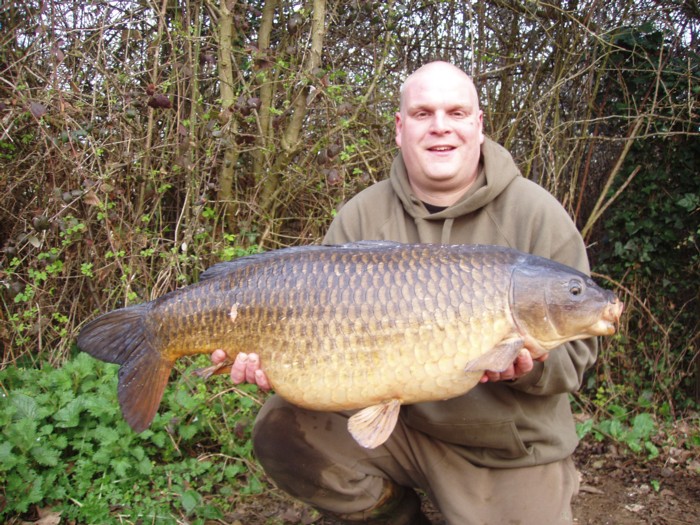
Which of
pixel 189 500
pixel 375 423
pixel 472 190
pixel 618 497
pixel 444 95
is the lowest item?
pixel 618 497

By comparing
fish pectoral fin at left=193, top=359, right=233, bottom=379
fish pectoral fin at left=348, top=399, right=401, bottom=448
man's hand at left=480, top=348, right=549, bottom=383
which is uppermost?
man's hand at left=480, top=348, right=549, bottom=383

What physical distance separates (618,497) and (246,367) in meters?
1.77

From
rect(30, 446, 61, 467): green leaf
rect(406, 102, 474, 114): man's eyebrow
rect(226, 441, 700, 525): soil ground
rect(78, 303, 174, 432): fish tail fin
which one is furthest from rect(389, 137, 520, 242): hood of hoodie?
rect(30, 446, 61, 467): green leaf

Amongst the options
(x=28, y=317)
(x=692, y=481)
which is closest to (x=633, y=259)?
(x=692, y=481)

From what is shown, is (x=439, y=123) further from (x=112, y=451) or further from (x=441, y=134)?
(x=112, y=451)

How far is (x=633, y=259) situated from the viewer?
3490 millimetres

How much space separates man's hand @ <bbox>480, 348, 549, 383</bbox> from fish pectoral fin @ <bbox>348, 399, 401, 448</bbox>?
0.26 m

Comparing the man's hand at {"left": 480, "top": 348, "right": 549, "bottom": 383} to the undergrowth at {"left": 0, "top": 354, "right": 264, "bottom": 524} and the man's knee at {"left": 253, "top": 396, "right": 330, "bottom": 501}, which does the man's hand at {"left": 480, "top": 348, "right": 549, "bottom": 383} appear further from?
the undergrowth at {"left": 0, "top": 354, "right": 264, "bottom": 524}

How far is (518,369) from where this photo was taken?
5.60 ft

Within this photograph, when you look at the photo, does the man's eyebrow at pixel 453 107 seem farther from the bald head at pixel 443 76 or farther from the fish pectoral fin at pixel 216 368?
the fish pectoral fin at pixel 216 368

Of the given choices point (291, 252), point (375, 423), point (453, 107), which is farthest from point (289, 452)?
point (453, 107)

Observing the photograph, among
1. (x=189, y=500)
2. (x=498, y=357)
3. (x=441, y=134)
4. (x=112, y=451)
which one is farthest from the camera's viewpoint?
(x=112, y=451)

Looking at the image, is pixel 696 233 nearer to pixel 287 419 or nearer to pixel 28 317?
pixel 287 419

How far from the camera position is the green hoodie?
6.20 feet
